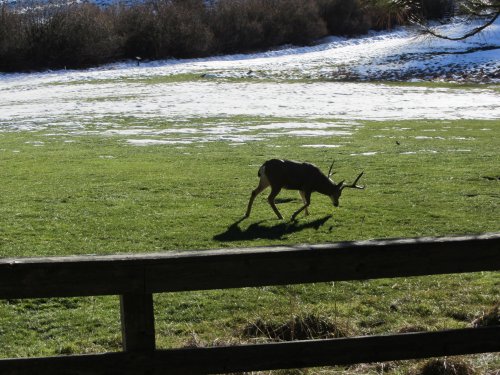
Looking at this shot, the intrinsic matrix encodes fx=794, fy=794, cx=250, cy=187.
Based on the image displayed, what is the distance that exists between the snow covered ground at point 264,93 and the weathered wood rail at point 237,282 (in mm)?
17288

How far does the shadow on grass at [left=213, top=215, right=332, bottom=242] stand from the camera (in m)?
11.5

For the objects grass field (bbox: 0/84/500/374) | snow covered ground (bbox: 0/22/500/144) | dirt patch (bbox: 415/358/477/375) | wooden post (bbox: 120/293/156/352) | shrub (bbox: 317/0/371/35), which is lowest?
snow covered ground (bbox: 0/22/500/144)

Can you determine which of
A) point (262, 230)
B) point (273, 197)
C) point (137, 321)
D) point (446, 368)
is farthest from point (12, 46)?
point (137, 321)

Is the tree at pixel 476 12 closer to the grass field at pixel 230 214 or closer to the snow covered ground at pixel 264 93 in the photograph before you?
the grass field at pixel 230 214

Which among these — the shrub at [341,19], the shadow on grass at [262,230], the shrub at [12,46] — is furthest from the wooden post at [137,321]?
the shrub at [341,19]

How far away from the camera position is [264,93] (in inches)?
1791

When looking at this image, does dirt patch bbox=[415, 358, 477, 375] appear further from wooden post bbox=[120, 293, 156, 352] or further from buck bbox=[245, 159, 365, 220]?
buck bbox=[245, 159, 365, 220]

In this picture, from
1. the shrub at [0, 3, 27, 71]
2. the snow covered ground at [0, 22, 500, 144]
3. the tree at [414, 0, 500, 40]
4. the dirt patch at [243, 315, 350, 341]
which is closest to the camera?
the dirt patch at [243, 315, 350, 341]

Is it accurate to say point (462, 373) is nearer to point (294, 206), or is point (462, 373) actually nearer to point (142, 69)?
point (294, 206)

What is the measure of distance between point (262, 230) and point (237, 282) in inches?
321

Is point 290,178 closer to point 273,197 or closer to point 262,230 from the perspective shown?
point 273,197

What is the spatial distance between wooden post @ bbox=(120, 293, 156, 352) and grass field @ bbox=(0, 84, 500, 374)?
1.54m

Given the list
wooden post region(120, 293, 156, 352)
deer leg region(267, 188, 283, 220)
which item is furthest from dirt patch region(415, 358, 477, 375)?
deer leg region(267, 188, 283, 220)

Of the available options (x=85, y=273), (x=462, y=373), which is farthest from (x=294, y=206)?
(x=85, y=273)
